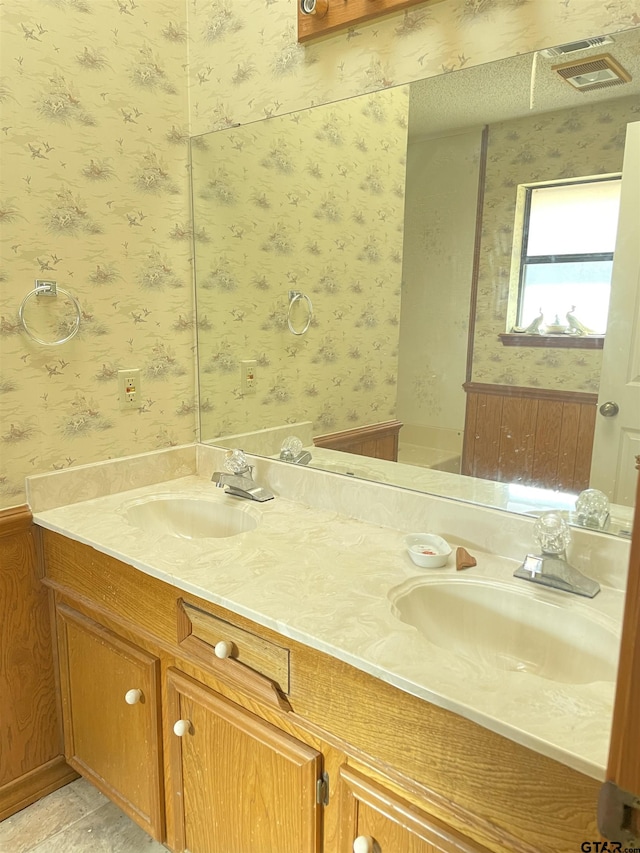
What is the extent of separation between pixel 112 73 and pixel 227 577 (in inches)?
55.7

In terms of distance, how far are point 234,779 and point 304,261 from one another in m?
1.37

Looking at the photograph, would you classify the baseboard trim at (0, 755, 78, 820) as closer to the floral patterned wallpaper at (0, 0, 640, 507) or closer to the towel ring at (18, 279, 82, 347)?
the floral patterned wallpaper at (0, 0, 640, 507)

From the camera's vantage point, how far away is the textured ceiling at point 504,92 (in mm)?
1083

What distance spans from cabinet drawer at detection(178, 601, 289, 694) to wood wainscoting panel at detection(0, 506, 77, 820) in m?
0.60

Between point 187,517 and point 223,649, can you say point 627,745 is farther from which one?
point 187,517

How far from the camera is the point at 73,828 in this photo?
62.9 inches

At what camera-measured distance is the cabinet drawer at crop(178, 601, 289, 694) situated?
1072 mm

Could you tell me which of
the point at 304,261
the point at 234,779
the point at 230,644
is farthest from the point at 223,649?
the point at 304,261

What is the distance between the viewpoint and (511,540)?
129 cm

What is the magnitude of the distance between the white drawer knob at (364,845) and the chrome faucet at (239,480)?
0.89 meters

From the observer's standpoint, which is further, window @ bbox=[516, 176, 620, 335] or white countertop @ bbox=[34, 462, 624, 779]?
window @ bbox=[516, 176, 620, 335]

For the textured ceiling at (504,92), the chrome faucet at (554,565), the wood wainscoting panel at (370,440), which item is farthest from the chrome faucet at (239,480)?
the textured ceiling at (504,92)

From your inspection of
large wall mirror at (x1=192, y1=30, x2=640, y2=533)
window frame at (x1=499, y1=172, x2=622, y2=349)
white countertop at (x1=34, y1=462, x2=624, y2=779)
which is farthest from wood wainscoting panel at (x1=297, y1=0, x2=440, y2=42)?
white countertop at (x1=34, y1=462, x2=624, y2=779)

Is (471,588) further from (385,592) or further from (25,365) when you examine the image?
(25,365)
